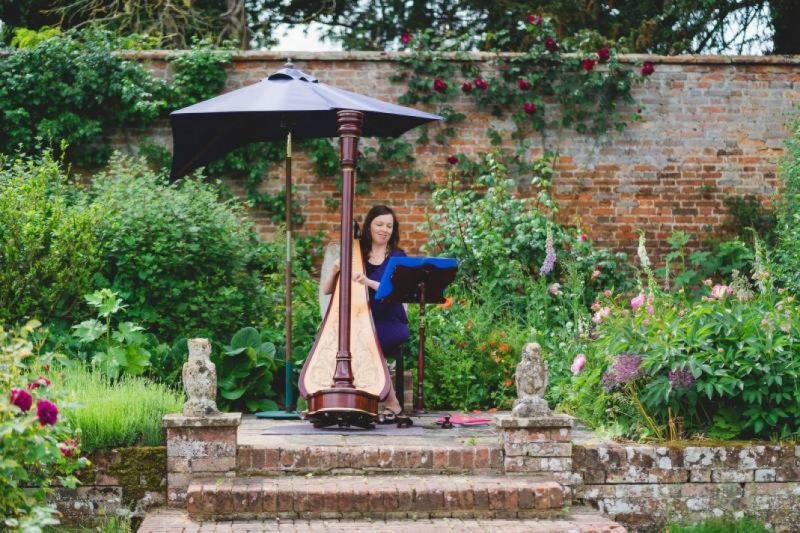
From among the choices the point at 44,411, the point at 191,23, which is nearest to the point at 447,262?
the point at 44,411

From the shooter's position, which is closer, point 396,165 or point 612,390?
point 612,390

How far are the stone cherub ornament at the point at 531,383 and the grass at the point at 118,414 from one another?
6.24 feet

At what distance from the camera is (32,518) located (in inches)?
171

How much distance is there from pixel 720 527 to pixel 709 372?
32.4 inches

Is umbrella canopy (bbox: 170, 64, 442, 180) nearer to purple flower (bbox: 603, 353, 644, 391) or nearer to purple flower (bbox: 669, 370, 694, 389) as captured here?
purple flower (bbox: 603, 353, 644, 391)

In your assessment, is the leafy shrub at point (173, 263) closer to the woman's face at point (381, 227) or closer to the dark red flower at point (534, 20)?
the woman's face at point (381, 227)

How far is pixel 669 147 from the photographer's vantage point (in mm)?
10922

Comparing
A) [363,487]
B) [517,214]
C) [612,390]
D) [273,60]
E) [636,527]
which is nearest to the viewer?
[363,487]

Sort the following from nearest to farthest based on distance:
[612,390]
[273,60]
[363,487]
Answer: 1. [363,487]
2. [612,390]
3. [273,60]

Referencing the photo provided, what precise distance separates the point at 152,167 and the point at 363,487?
5.92 meters

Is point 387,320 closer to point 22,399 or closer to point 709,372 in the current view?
point 709,372

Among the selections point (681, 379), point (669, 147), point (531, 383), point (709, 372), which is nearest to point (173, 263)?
point (531, 383)

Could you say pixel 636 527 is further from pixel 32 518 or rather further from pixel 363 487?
pixel 32 518

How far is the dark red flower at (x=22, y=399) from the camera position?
Answer: 4.38 m
